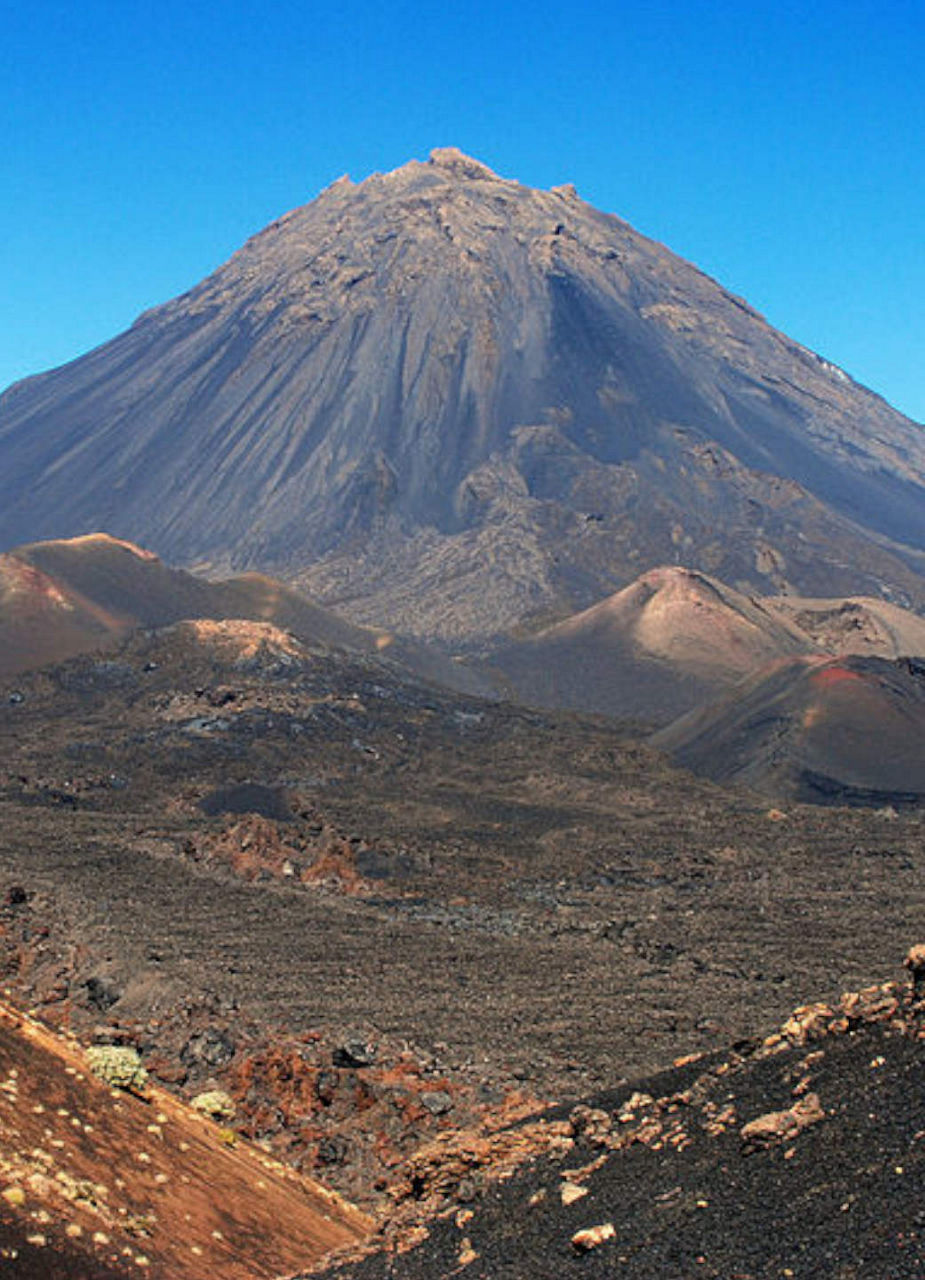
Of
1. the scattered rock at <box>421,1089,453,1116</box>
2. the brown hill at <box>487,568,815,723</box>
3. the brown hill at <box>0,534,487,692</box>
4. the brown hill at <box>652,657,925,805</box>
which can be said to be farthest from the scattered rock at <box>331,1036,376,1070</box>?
the brown hill at <box>487,568,815,723</box>

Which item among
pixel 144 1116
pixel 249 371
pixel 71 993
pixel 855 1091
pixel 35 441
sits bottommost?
pixel 71 993

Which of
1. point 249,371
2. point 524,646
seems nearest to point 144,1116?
point 524,646

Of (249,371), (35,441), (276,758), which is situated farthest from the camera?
(35,441)

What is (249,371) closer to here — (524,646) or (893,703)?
(524,646)

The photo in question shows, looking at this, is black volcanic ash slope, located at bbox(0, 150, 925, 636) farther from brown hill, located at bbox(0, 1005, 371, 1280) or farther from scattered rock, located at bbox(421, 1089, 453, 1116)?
brown hill, located at bbox(0, 1005, 371, 1280)

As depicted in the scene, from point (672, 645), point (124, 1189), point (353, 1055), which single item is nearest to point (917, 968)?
point (124, 1189)

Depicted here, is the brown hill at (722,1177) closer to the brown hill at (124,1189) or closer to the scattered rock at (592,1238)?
the scattered rock at (592,1238)
